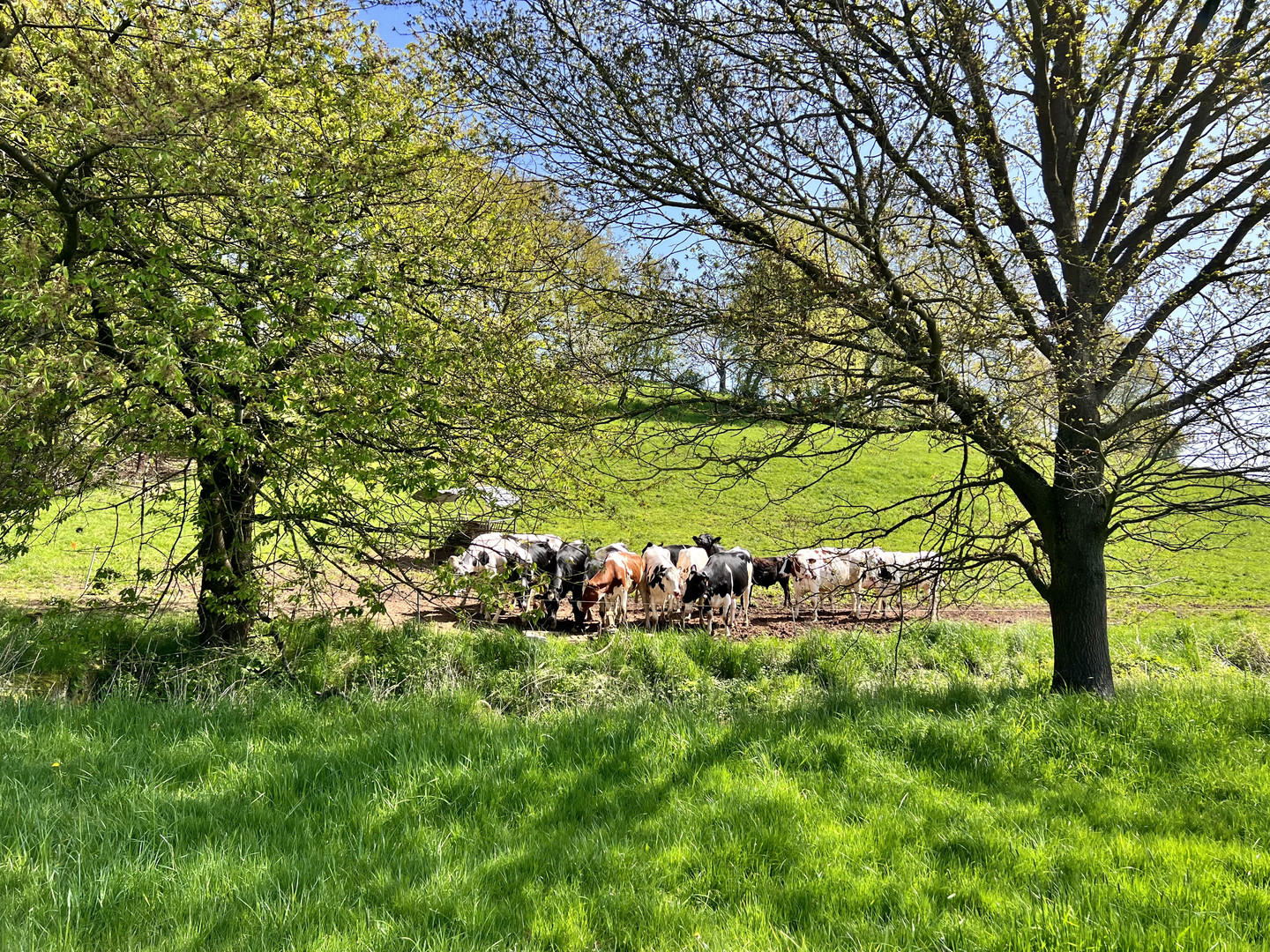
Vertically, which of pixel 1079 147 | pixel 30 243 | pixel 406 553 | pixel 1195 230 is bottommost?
pixel 406 553

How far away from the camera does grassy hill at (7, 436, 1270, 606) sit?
8328mm

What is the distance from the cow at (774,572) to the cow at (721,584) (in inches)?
74.9

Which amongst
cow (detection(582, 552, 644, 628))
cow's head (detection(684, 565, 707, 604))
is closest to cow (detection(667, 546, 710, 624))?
cow's head (detection(684, 565, 707, 604))

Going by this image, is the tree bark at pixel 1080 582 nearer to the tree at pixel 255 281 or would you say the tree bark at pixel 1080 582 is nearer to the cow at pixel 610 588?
the tree at pixel 255 281

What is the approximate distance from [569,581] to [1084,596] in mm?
9157

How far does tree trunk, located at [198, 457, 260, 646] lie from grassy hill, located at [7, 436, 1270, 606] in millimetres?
757

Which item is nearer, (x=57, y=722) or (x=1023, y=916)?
(x=1023, y=916)

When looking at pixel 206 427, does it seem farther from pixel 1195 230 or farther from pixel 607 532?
pixel 607 532

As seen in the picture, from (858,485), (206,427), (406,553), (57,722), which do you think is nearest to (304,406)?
(206,427)

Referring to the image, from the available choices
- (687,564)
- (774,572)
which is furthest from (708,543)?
(687,564)

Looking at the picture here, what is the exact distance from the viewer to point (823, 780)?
4.27 meters

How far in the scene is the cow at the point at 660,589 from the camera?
13.3m

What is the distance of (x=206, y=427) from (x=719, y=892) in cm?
496

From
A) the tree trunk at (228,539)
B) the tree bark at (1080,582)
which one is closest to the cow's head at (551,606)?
the tree trunk at (228,539)
